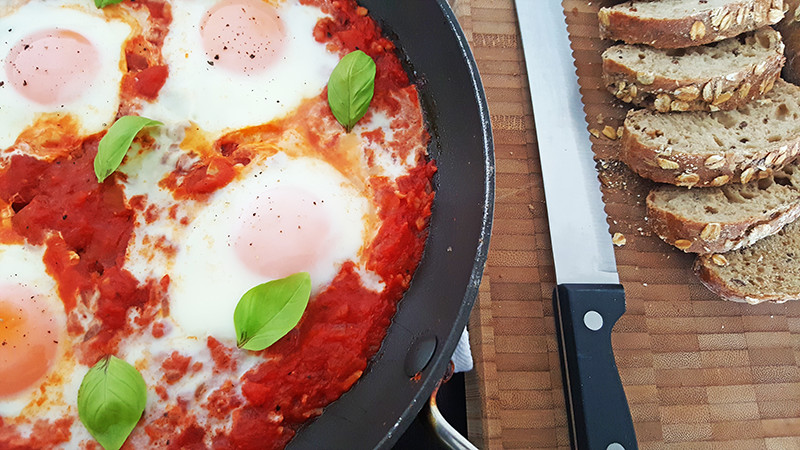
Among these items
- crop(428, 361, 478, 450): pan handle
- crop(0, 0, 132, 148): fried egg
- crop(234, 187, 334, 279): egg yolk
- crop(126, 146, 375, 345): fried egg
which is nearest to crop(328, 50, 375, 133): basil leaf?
crop(126, 146, 375, 345): fried egg

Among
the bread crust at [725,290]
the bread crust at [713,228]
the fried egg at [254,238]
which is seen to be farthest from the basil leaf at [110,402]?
the bread crust at [725,290]

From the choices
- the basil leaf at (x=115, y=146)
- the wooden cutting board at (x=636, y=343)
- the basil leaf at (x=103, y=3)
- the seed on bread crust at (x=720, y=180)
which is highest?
the basil leaf at (x=103, y=3)

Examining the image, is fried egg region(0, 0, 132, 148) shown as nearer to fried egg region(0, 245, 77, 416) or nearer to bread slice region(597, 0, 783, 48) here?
fried egg region(0, 245, 77, 416)

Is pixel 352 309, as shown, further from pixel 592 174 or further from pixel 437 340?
pixel 592 174

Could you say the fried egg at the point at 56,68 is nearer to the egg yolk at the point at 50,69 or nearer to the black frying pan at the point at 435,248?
the egg yolk at the point at 50,69

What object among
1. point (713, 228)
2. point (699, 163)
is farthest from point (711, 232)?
point (699, 163)
